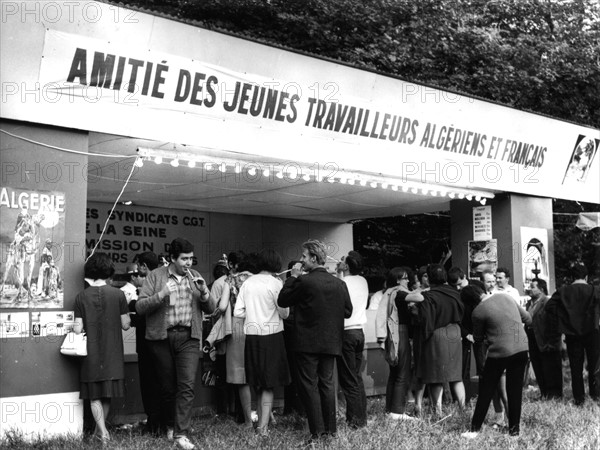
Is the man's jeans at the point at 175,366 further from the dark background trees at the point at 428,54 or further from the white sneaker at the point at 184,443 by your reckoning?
the dark background trees at the point at 428,54

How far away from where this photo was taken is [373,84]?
9.60 metres

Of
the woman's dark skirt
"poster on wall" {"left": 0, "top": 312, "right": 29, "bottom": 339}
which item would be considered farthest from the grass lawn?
"poster on wall" {"left": 0, "top": 312, "right": 29, "bottom": 339}

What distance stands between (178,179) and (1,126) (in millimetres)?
3025

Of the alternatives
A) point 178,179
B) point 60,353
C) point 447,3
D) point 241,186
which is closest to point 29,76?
point 60,353

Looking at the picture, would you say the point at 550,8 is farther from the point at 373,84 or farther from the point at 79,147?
the point at 79,147

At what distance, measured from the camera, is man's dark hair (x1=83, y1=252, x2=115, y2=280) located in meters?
6.83

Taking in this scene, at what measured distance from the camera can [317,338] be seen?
680 centimetres

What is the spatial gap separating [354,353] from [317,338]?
0.88 meters

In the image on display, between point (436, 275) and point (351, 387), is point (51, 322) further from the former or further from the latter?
point (436, 275)

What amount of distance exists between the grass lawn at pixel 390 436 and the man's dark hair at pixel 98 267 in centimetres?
140

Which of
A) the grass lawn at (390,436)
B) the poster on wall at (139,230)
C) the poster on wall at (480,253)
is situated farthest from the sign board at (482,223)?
the poster on wall at (139,230)

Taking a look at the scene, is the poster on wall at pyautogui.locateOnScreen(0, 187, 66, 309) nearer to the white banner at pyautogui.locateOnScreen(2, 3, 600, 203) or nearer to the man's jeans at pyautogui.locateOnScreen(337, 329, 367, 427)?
the white banner at pyautogui.locateOnScreen(2, 3, 600, 203)

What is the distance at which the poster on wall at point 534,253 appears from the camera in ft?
39.5

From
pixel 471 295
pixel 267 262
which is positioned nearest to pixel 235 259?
pixel 267 262
